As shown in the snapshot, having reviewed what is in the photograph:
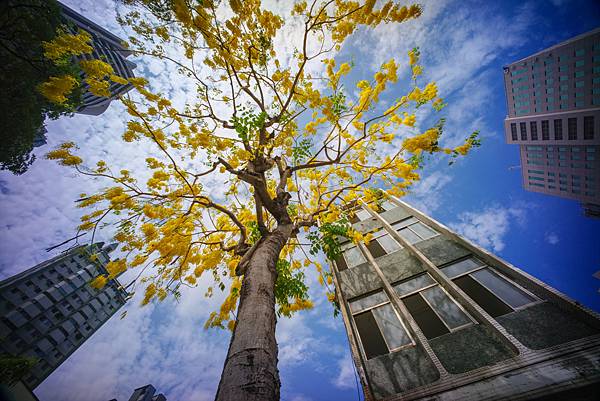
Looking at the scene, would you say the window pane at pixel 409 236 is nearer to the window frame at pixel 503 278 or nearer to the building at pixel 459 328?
the building at pixel 459 328

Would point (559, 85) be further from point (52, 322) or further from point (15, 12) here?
point (52, 322)

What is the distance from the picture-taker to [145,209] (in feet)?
16.8

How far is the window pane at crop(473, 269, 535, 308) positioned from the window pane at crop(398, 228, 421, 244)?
2.64 meters

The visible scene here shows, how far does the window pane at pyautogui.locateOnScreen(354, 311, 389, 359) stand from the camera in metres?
6.91

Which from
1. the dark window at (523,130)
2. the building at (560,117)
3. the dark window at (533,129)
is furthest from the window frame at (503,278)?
the dark window at (523,130)

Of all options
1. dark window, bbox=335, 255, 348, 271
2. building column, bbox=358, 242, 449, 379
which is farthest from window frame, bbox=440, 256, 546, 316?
dark window, bbox=335, 255, 348, 271

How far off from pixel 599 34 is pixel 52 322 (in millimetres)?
112026

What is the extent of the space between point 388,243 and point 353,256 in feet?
5.86

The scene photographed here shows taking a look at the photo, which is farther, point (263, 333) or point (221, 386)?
point (263, 333)

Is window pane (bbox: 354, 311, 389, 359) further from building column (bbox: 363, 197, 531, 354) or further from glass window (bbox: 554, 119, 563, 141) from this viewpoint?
glass window (bbox: 554, 119, 563, 141)

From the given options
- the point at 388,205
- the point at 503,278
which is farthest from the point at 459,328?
the point at 388,205

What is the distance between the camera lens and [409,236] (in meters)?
10.3

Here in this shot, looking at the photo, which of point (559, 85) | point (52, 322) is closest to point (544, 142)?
point (559, 85)

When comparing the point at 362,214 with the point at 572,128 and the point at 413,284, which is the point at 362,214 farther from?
the point at 572,128
